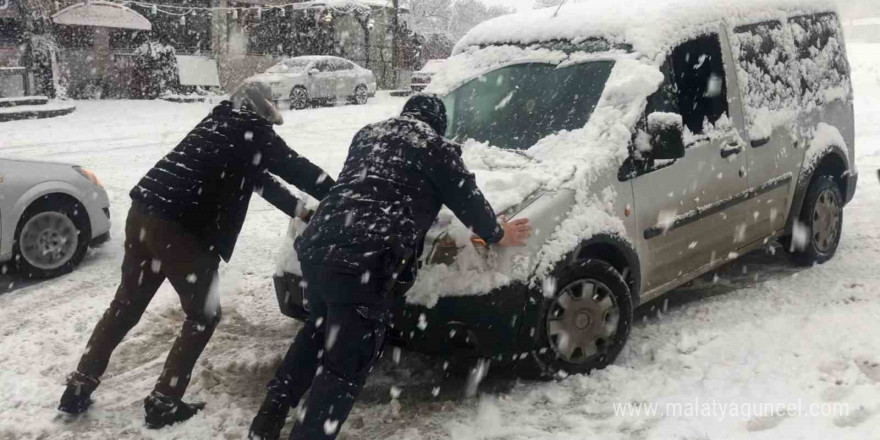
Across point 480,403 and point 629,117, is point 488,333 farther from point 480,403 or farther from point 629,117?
point 629,117

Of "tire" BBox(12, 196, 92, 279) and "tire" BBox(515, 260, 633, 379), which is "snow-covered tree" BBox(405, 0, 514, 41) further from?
"tire" BBox(515, 260, 633, 379)

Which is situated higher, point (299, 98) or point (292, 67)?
point (292, 67)

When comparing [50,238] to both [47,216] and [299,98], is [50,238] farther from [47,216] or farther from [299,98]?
[299,98]

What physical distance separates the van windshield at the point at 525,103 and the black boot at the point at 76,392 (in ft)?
8.46

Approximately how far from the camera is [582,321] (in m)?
4.12

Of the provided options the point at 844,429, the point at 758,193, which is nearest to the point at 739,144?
the point at 758,193

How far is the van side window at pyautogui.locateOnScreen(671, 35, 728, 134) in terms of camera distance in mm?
4875

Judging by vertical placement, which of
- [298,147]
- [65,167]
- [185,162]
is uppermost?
[185,162]

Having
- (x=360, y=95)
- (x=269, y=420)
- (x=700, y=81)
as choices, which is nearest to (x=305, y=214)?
(x=269, y=420)

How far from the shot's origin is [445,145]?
335cm

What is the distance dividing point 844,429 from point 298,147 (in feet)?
38.1

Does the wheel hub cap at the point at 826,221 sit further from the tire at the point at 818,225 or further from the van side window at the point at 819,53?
the van side window at the point at 819,53

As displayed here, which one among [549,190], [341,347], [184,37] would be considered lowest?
[341,347]

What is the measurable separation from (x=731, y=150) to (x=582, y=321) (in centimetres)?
174
